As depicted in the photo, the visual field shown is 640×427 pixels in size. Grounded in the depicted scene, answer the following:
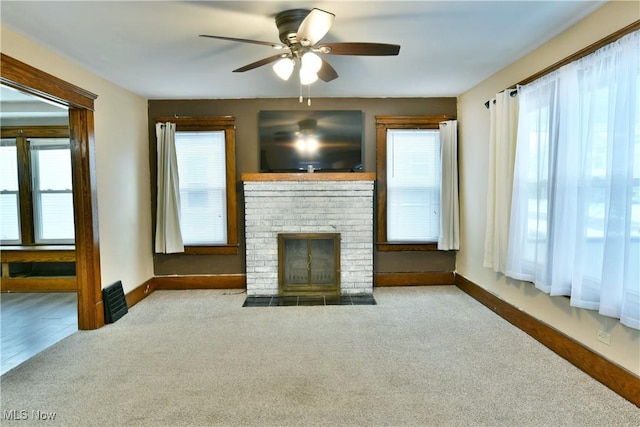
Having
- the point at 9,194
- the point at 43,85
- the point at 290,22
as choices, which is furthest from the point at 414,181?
the point at 9,194

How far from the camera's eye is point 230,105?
4645 millimetres

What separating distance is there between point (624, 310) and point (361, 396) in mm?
1668

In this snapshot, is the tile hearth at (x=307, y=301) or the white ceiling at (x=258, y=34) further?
the tile hearth at (x=307, y=301)

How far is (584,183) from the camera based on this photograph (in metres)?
2.40

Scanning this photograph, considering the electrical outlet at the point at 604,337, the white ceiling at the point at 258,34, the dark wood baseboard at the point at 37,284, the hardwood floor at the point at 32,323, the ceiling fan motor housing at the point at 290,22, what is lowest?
the hardwood floor at the point at 32,323

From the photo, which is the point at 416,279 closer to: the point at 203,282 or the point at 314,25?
the point at 203,282

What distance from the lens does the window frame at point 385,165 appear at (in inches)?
183

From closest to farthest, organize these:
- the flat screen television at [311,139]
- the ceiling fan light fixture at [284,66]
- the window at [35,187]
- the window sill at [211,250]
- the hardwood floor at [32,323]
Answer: the ceiling fan light fixture at [284,66], the hardwood floor at [32,323], the flat screen television at [311,139], the window sill at [211,250], the window at [35,187]

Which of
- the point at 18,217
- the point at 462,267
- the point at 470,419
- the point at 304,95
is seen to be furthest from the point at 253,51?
the point at 18,217

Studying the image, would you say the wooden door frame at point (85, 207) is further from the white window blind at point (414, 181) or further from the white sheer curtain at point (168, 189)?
the white window blind at point (414, 181)

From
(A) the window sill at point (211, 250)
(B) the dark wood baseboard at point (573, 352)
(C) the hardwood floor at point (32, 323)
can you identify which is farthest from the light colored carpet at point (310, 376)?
(A) the window sill at point (211, 250)

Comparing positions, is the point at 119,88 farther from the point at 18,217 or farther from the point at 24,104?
the point at 18,217

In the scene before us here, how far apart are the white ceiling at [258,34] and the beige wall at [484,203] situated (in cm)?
11

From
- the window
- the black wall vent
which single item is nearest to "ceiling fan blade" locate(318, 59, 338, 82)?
the black wall vent
